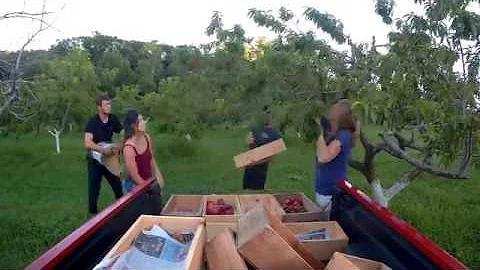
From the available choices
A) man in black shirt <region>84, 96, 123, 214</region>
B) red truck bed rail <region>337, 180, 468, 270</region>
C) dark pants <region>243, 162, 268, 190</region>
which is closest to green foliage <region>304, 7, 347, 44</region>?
dark pants <region>243, 162, 268, 190</region>

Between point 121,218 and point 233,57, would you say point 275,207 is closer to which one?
point 121,218

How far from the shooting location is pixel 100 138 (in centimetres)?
629

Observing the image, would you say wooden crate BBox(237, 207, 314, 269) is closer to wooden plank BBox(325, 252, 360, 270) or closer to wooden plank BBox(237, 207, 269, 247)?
wooden plank BBox(237, 207, 269, 247)

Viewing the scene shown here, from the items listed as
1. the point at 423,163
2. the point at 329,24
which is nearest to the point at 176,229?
the point at 423,163

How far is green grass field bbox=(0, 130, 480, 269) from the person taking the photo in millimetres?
6211

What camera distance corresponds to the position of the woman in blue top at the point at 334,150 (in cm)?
431

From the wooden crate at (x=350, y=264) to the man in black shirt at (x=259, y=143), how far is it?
14.2ft

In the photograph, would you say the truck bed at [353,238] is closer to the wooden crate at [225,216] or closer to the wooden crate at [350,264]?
the wooden crate at [350,264]

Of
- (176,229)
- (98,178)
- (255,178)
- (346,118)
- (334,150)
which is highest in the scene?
(346,118)

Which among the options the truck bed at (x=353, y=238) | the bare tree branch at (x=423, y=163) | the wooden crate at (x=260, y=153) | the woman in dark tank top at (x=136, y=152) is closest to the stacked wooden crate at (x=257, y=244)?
the truck bed at (x=353, y=238)

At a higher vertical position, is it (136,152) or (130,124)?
(130,124)

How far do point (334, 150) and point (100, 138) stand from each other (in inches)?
117

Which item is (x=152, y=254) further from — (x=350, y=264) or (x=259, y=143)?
(x=259, y=143)

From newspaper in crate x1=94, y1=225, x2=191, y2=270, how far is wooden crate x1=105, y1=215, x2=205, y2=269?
4cm
